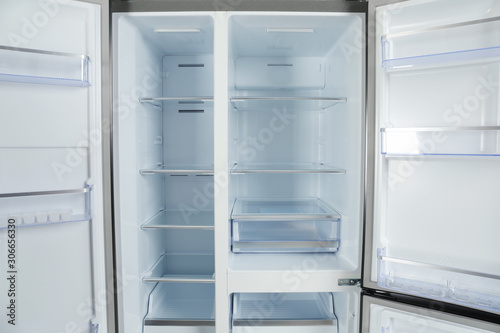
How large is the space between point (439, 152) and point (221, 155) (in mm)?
880

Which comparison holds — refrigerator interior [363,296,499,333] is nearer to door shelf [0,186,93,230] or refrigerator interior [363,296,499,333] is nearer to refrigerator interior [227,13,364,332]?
refrigerator interior [227,13,364,332]

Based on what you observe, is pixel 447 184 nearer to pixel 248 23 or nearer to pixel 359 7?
pixel 359 7

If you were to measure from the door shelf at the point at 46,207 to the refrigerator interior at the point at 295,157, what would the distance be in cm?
Answer: 66

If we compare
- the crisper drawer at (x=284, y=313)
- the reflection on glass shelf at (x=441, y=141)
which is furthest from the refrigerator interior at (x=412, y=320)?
the reflection on glass shelf at (x=441, y=141)

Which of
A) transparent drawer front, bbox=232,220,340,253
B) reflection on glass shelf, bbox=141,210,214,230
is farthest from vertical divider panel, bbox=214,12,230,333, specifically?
reflection on glass shelf, bbox=141,210,214,230

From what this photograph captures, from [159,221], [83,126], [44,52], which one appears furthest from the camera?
[159,221]

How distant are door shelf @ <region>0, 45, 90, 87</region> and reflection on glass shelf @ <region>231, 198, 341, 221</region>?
3.00 feet

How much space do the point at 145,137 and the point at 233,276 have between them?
863 millimetres

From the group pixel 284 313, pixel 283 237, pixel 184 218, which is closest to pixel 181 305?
pixel 184 218

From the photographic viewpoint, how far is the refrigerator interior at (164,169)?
1.26m

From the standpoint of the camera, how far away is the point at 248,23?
1.28 meters

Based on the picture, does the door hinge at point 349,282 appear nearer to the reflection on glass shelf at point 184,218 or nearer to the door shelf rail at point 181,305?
the door shelf rail at point 181,305

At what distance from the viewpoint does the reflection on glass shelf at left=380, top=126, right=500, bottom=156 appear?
3.32 feet

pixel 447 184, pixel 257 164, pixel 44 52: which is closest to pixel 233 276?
pixel 257 164
